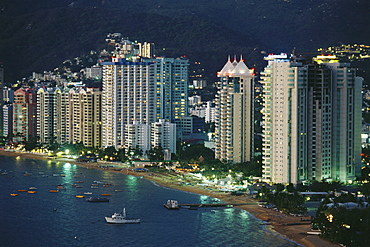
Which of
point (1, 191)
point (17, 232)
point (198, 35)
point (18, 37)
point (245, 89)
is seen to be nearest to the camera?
point (17, 232)

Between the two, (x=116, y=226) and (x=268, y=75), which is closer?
(x=116, y=226)

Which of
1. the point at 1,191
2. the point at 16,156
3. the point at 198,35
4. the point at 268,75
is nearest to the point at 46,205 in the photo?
the point at 1,191

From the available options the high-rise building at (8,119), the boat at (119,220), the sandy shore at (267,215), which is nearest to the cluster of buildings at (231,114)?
the high-rise building at (8,119)

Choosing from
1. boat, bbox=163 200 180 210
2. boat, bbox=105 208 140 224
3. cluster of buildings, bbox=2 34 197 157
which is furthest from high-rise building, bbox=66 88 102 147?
boat, bbox=105 208 140 224

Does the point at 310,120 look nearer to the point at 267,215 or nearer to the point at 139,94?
the point at 267,215

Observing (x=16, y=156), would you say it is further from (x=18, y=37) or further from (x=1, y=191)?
(x=18, y=37)

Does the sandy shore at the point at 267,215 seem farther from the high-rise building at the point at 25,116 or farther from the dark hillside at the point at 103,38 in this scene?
the dark hillside at the point at 103,38
